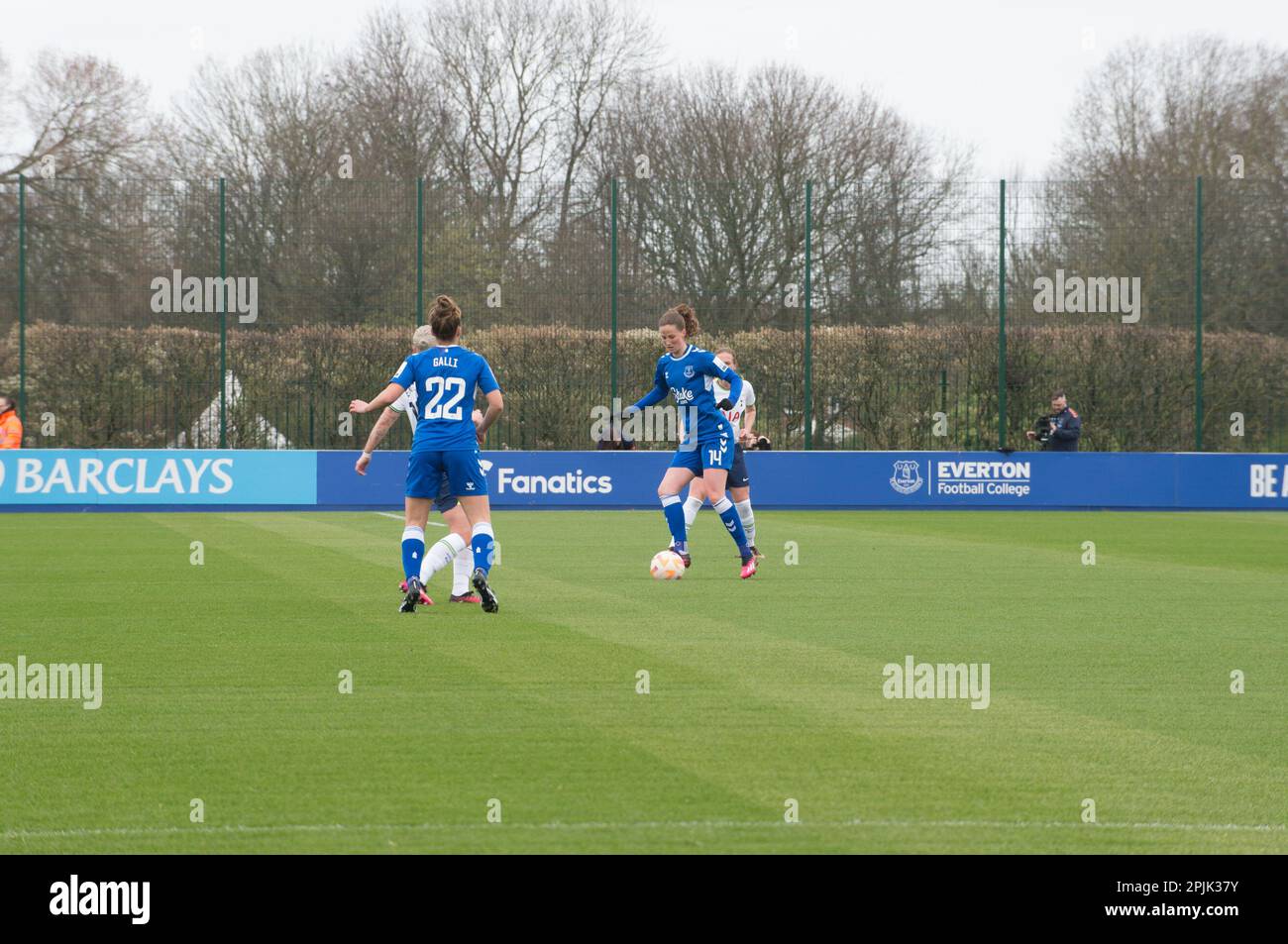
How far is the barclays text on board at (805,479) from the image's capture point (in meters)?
28.0

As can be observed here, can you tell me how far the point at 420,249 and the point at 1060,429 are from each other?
1173 centimetres

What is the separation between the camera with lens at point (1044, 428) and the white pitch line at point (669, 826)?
2448cm

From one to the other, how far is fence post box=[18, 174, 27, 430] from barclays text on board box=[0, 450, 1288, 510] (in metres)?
2.96

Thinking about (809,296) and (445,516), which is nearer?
(445,516)

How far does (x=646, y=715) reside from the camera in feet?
25.8

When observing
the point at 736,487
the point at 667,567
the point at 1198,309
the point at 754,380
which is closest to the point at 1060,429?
the point at 1198,309

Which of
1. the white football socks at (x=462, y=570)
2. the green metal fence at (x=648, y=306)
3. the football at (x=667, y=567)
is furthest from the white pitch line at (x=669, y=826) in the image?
the green metal fence at (x=648, y=306)

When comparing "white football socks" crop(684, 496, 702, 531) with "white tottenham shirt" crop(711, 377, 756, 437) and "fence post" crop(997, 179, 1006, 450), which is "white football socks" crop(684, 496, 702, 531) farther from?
"fence post" crop(997, 179, 1006, 450)

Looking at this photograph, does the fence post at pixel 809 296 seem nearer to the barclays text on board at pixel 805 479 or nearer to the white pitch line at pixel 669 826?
the barclays text on board at pixel 805 479

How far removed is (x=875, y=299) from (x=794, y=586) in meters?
16.6

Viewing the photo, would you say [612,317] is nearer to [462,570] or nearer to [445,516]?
[462,570]

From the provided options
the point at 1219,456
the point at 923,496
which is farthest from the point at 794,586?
the point at 1219,456
